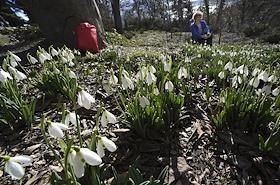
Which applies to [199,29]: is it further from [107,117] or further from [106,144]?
[106,144]

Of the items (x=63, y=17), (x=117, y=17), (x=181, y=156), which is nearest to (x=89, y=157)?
(x=181, y=156)

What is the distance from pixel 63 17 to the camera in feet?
27.3

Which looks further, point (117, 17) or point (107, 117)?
point (117, 17)

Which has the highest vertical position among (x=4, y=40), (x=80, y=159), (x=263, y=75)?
(x=80, y=159)

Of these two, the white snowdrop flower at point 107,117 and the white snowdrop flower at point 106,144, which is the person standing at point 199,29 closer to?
the white snowdrop flower at point 107,117

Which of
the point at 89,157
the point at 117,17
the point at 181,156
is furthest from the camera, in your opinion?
the point at 117,17

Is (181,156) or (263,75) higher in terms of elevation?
(263,75)

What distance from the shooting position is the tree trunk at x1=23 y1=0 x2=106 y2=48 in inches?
324

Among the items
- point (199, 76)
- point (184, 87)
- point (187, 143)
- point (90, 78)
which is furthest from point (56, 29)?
point (187, 143)

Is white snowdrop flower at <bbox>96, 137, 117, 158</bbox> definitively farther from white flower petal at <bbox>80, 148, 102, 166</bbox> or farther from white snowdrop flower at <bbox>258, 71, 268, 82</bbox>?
white snowdrop flower at <bbox>258, 71, 268, 82</bbox>

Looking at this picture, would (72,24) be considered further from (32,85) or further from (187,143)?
(187,143)


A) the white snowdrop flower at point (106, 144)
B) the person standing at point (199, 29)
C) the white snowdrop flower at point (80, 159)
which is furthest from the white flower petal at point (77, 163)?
the person standing at point (199, 29)

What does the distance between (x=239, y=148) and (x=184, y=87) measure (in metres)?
0.85

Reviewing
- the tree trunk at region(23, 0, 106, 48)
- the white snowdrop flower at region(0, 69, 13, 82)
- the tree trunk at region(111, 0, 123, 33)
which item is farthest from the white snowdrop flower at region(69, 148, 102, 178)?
the tree trunk at region(111, 0, 123, 33)
